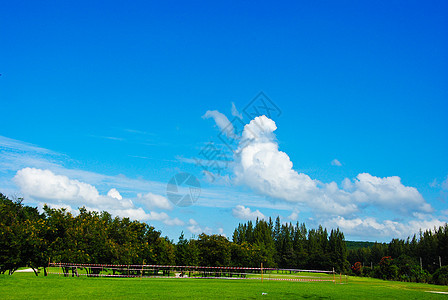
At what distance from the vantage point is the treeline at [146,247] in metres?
32.7

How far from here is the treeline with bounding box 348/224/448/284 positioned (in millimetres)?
59544

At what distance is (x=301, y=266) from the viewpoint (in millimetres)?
95750

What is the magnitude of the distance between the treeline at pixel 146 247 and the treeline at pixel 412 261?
179 millimetres

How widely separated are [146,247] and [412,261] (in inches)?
2405

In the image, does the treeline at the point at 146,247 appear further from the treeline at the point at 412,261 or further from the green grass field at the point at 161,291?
the green grass field at the point at 161,291

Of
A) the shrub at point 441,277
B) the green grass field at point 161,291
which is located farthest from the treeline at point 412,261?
the green grass field at point 161,291

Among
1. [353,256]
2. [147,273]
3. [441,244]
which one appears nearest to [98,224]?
[147,273]

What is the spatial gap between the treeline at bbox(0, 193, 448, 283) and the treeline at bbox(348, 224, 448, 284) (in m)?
0.18

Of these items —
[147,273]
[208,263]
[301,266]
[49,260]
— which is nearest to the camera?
[49,260]

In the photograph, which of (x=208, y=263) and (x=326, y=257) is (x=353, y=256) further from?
(x=208, y=263)

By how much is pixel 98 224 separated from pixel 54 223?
5869 millimetres

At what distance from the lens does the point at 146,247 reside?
46281mm

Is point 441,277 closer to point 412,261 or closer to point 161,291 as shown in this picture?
point 412,261

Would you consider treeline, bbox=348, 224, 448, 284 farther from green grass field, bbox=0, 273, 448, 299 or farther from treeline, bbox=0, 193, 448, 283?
green grass field, bbox=0, 273, 448, 299
